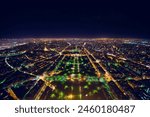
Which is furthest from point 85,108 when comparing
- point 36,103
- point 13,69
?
point 13,69

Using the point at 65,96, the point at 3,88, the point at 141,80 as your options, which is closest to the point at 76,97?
the point at 65,96

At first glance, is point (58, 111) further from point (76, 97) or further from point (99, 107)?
point (76, 97)

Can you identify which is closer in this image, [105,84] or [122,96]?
[122,96]

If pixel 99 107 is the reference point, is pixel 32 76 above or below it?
below

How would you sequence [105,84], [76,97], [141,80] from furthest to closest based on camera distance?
[141,80] → [105,84] → [76,97]

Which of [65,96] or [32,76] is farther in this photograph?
[32,76]

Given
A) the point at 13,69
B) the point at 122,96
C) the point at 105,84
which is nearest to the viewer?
the point at 122,96

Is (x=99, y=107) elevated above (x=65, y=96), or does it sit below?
above

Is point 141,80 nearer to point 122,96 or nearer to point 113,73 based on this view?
point 113,73

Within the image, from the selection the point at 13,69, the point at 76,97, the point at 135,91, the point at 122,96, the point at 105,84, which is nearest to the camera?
the point at 76,97
